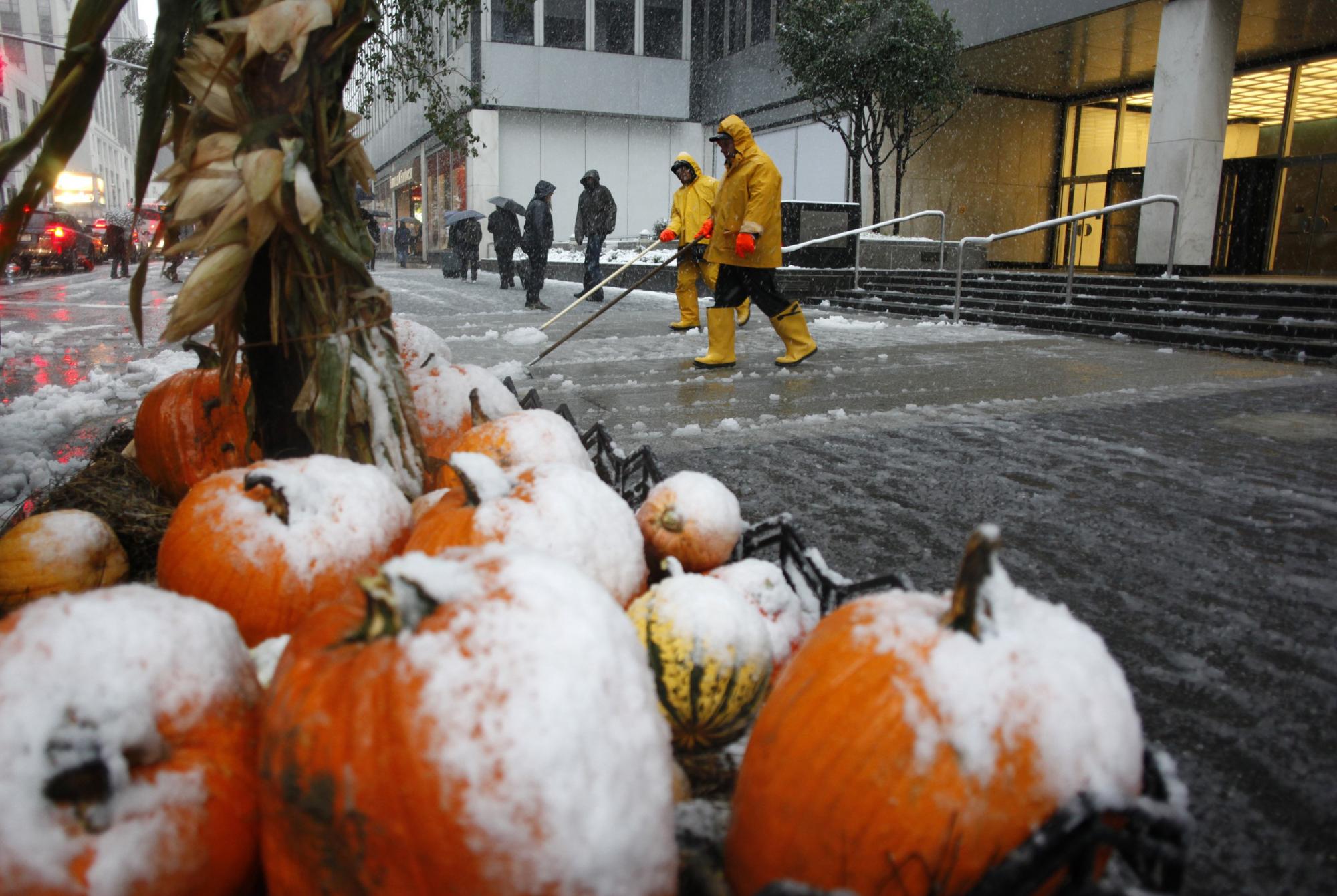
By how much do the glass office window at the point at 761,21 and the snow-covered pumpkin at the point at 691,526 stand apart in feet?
97.8

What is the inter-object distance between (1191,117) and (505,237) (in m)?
13.6

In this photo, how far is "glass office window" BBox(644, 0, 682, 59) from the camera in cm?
3206

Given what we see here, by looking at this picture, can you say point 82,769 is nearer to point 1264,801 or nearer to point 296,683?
point 296,683

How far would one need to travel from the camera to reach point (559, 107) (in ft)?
103

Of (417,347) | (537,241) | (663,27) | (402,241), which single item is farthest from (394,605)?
(402,241)

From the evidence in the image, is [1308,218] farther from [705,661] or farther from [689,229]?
[705,661]

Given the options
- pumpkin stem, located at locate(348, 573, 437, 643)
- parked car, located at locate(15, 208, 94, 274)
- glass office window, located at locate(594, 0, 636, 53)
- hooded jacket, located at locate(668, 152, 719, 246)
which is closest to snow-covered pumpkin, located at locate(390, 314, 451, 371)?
pumpkin stem, located at locate(348, 573, 437, 643)

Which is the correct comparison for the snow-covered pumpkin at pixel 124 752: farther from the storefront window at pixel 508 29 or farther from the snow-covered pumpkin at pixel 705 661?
the storefront window at pixel 508 29

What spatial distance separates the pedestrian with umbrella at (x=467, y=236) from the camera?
1001 inches

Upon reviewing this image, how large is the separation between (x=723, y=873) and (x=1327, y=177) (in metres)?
22.0

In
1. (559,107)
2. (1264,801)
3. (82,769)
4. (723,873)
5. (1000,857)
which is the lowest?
(1264,801)

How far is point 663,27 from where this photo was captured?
106ft

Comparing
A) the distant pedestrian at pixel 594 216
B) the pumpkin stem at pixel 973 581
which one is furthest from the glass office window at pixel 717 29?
the pumpkin stem at pixel 973 581

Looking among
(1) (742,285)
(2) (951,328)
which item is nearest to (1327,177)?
(2) (951,328)
